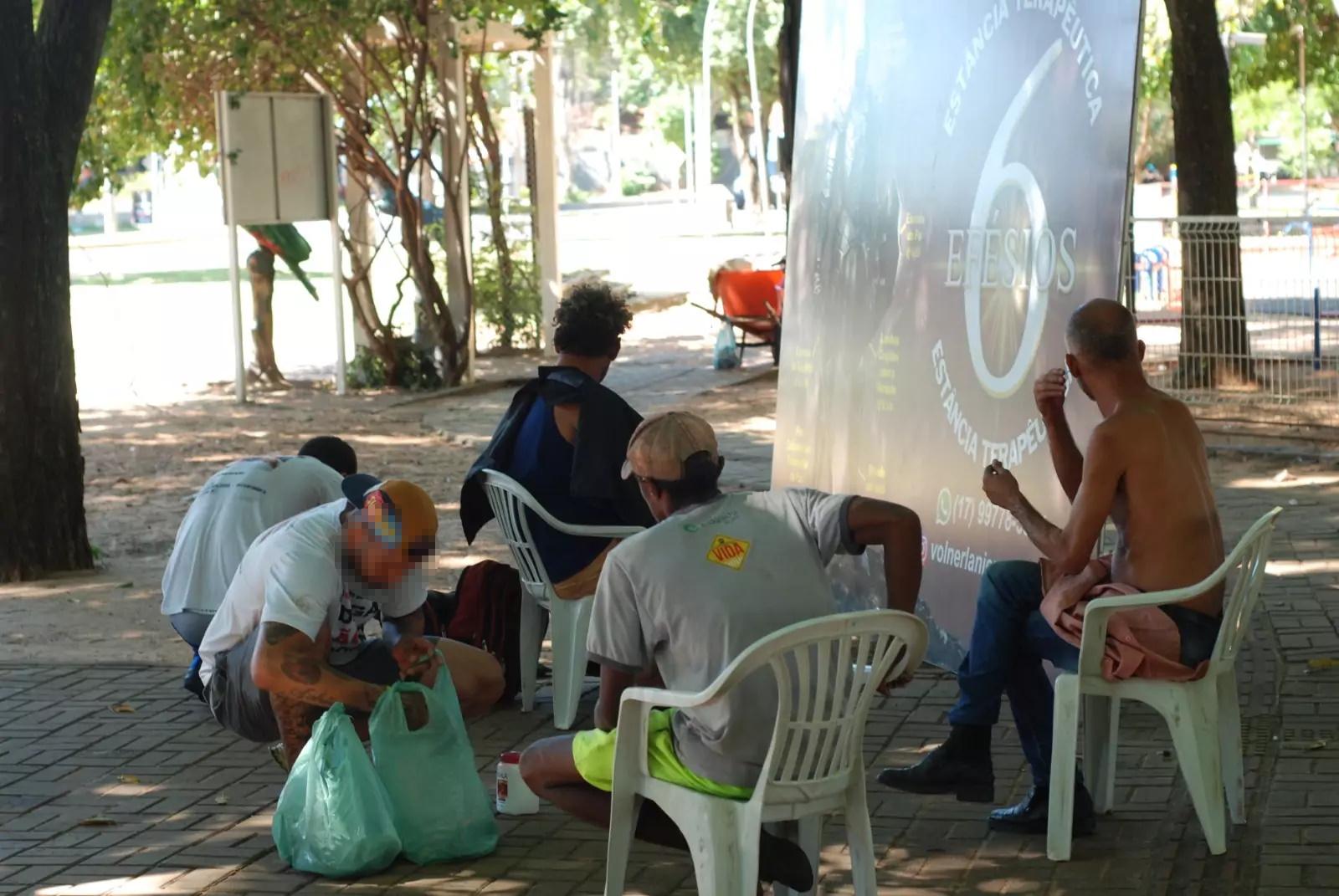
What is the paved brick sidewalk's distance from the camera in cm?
453

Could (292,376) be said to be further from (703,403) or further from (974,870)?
(974,870)

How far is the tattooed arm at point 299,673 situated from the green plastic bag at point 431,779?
0.17m

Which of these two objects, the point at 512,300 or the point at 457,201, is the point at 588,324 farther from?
the point at 512,300

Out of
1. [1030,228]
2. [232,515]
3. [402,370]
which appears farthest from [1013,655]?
[402,370]

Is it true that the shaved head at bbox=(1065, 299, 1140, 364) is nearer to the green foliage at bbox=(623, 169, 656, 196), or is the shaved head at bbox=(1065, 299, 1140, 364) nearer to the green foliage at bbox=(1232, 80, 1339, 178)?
the green foliage at bbox=(1232, 80, 1339, 178)

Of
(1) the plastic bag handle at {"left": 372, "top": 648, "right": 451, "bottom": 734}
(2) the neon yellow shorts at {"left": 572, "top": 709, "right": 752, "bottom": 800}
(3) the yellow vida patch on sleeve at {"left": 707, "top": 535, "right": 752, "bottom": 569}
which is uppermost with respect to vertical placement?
(3) the yellow vida patch on sleeve at {"left": 707, "top": 535, "right": 752, "bottom": 569}

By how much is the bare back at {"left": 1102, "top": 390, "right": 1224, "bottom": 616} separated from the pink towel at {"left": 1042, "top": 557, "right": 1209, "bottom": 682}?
82 millimetres

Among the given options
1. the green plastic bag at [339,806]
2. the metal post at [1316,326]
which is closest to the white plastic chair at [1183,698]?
the green plastic bag at [339,806]

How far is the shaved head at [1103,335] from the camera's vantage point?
14.8 ft

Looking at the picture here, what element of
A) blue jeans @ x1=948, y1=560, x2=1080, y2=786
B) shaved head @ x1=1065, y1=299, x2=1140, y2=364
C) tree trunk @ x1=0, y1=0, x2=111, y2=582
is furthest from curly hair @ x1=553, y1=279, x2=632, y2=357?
tree trunk @ x1=0, y1=0, x2=111, y2=582

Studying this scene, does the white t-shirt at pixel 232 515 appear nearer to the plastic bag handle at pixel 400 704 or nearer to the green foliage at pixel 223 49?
the plastic bag handle at pixel 400 704

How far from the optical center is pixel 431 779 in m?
4.60

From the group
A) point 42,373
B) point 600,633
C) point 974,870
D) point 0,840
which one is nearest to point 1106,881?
point 974,870

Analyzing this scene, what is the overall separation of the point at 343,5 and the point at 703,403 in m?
4.59
